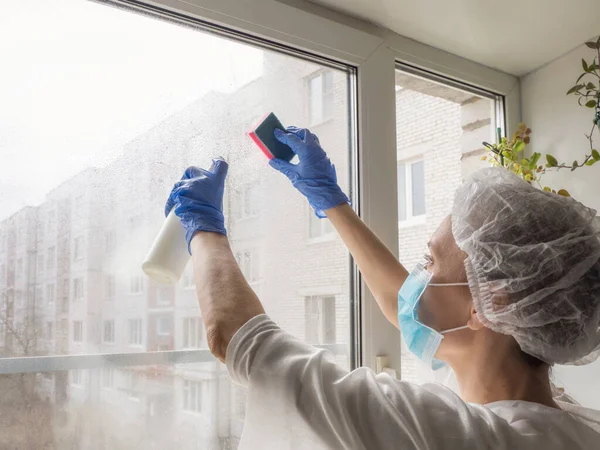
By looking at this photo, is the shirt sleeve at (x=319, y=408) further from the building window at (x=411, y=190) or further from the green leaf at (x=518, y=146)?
the green leaf at (x=518, y=146)

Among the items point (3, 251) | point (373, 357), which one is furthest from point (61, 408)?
point (373, 357)

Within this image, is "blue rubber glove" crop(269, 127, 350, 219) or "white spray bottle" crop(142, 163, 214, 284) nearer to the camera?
"white spray bottle" crop(142, 163, 214, 284)

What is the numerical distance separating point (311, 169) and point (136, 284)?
459 millimetres

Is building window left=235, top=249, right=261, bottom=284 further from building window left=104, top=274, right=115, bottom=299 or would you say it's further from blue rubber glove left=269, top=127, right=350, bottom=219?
building window left=104, top=274, right=115, bottom=299

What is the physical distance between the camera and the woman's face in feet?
3.74

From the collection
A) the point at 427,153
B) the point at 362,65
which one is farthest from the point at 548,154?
the point at 362,65

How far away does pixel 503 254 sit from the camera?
104cm

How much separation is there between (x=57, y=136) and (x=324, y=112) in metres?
0.71

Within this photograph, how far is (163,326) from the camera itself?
1.37 metres

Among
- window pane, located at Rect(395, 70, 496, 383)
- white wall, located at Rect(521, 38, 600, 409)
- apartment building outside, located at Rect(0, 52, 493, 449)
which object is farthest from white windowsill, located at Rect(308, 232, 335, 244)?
white wall, located at Rect(521, 38, 600, 409)

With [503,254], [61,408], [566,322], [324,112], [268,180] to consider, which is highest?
[324,112]

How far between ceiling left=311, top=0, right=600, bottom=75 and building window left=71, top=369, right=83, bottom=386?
1.08 meters

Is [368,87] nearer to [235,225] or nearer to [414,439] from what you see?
[235,225]

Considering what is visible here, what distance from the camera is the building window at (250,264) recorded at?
4.96 feet
